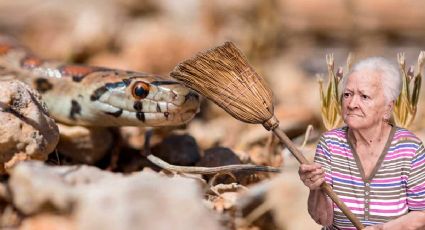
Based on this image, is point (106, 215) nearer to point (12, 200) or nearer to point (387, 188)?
point (12, 200)

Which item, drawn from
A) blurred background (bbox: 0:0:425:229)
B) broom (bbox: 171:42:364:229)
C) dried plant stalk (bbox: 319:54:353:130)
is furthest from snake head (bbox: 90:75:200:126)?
broom (bbox: 171:42:364:229)

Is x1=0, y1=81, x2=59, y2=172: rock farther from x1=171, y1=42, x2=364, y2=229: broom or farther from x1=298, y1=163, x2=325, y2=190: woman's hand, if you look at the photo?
x1=298, y1=163, x2=325, y2=190: woman's hand

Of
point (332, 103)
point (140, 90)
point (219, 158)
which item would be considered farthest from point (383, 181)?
point (140, 90)

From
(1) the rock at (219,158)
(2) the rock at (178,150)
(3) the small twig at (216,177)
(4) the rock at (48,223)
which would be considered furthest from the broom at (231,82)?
(2) the rock at (178,150)

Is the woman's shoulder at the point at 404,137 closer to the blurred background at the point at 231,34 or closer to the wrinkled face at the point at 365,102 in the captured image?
the wrinkled face at the point at 365,102

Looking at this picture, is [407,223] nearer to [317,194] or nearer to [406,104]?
[317,194]

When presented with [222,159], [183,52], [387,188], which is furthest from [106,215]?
[183,52]
